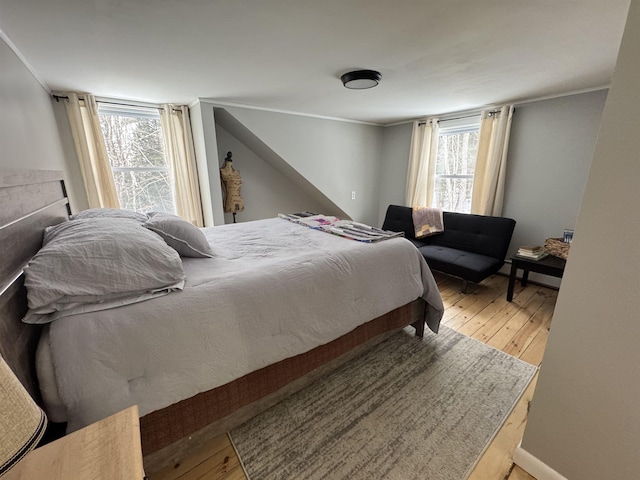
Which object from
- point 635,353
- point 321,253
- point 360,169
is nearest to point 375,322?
point 321,253

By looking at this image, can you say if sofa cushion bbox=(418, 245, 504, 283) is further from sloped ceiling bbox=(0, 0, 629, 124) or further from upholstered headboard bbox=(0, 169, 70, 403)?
upholstered headboard bbox=(0, 169, 70, 403)

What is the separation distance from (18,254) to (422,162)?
4313 millimetres

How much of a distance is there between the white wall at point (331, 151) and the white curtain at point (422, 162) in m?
0.73

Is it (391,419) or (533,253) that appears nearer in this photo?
(391,419)

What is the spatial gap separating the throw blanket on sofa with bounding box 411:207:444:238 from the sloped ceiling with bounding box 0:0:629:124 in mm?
1480

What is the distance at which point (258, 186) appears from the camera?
13.2 feet

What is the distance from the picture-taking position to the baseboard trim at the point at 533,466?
1.12 meters

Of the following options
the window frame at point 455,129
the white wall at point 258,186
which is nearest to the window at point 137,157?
the white wall at point 258,186

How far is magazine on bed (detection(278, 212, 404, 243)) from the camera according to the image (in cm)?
199

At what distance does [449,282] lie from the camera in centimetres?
328

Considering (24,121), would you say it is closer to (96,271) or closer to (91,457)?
(96,271)

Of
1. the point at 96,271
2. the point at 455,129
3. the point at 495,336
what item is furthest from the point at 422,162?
the point at 96,271

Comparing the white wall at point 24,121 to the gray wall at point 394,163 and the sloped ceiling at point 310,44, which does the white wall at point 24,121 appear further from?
the gray wall at point 394,163

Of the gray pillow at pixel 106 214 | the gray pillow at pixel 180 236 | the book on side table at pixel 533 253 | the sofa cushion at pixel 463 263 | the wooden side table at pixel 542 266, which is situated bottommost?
the sofa cushion at pixel 463 263
